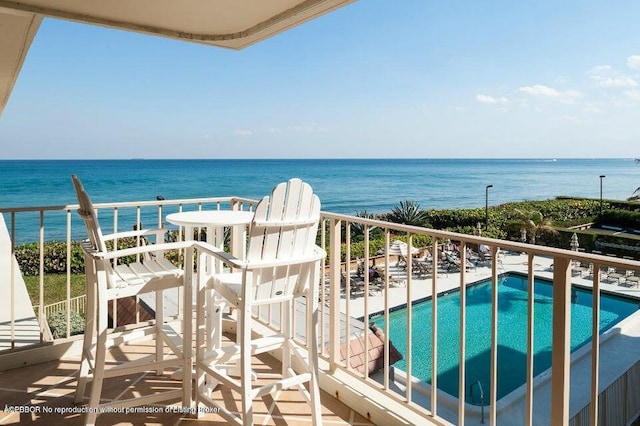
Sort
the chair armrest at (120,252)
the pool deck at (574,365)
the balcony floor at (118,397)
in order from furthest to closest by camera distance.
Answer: the pool deck at (574,365), the balcony floor at (118,397), the chair armrest at (120,252)

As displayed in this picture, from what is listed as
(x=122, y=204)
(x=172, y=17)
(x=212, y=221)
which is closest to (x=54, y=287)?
(x=122, y=204)

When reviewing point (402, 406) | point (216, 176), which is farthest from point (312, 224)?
point (216, 176)

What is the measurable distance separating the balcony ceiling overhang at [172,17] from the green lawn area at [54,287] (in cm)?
1177

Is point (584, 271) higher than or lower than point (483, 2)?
lower

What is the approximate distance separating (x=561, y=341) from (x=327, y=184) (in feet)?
138

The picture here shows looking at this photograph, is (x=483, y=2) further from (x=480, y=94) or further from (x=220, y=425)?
(x=220, y=425)

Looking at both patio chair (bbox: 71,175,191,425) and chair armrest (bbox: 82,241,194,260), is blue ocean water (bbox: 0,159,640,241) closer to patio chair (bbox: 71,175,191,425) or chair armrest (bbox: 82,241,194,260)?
patio chair (bbox: 71,175,191,425)

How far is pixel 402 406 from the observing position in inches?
87.3

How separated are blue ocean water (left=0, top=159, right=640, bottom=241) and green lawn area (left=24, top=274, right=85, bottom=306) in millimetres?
18131

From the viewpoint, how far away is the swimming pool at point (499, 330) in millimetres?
8078

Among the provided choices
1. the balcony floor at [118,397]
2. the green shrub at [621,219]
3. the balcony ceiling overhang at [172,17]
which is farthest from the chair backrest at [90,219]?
the green shrub at [621,219]

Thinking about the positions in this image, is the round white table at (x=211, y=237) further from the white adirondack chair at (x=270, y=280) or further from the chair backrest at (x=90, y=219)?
the chair backrest at (x=90, y=219)

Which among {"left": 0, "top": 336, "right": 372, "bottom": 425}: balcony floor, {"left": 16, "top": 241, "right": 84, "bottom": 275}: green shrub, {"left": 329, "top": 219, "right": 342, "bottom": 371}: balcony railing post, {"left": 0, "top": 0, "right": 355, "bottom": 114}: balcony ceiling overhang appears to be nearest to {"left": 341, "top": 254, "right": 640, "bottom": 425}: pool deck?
{"left": 329, "top": 219, "right": 342, "bottom": 371}: balcony railing post

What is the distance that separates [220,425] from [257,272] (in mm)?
866
